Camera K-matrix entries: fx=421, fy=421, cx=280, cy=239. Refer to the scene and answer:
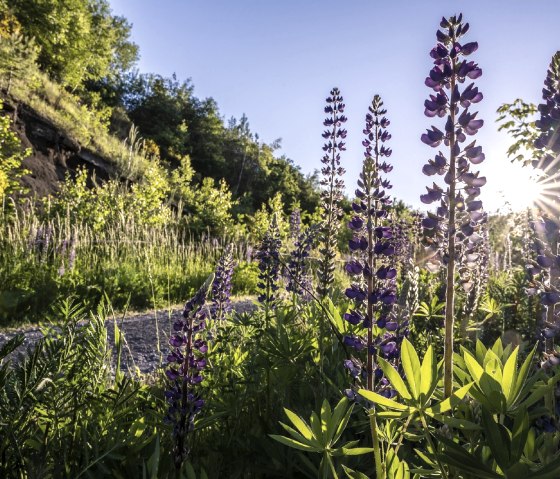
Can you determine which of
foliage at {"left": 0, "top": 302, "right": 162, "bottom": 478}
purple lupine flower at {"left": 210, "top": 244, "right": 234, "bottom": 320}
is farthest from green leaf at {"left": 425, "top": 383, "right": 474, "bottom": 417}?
purple lupine flower at {"left": 210, "top": 244, "right": 234, "bottom": 320}

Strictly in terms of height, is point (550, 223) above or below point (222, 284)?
above

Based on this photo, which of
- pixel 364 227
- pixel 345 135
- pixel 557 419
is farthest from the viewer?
pixel 345 135

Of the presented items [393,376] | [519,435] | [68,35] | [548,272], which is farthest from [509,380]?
[68,35]

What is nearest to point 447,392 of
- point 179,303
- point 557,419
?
point 557,419

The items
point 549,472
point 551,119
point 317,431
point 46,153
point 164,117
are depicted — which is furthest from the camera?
point 164,117

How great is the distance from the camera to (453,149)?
3.91ft

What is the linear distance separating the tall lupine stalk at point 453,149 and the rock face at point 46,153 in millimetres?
17223

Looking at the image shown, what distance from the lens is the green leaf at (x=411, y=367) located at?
2.97 ft

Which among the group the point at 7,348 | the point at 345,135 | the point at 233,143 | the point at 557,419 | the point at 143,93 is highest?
the point at 143,93

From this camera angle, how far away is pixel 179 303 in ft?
34.2

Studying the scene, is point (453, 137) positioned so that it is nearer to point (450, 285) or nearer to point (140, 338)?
point (450, 285)

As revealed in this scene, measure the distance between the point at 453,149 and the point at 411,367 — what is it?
0.63 metres

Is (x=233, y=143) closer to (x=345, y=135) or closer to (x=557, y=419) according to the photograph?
(x=345, y=135)

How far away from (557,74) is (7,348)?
69.4 inches
